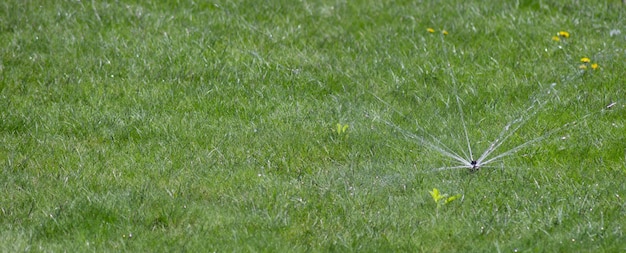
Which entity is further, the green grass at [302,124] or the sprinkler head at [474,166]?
the sprinkler head at [474,166]

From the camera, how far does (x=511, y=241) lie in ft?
14.7

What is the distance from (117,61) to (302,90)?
1.39 m

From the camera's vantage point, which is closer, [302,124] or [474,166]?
[474,166]

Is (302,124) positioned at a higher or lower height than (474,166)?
lower

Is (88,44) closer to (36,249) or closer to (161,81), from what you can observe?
(161,81)

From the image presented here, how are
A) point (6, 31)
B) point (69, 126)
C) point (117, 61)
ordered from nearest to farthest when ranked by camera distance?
point (69, 126) → point (117, 61) → point (6, 31)

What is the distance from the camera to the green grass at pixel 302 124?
4613 mm

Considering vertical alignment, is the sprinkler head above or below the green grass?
above

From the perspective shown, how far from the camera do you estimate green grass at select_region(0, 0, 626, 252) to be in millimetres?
4613

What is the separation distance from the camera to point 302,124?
5.88m

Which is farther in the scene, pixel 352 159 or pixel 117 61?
pixel 117 61

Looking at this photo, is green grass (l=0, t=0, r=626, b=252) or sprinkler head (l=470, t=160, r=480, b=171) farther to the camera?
sprinkler head (l=470, t=160, r=480, b=171)

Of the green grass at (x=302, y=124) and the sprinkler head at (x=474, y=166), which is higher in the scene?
the sprinkler head at (x=474, y=166)

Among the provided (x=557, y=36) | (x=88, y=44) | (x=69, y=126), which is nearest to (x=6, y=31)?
(x=88, y=44)
